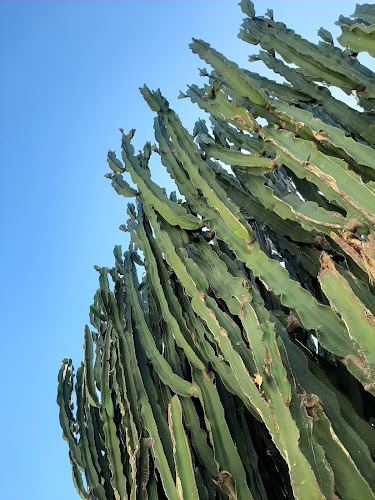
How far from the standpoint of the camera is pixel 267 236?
2436 mm

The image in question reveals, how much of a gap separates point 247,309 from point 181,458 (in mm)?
553

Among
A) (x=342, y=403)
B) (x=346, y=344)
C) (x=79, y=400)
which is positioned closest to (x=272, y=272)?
(x=346, y=344)

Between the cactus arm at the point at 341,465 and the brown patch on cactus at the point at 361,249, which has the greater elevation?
the brown patch on cactus at the point at 361,249

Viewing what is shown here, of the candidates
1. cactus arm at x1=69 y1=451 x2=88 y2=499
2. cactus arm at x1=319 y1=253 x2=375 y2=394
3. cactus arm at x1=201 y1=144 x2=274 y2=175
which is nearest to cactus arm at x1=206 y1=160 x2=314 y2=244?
cactus arm at x1=201 y1=144 x2=274 y2=175

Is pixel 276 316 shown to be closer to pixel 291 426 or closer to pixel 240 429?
pixel 240 429

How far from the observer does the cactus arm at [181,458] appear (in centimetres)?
166

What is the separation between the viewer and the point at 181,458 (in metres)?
1.72

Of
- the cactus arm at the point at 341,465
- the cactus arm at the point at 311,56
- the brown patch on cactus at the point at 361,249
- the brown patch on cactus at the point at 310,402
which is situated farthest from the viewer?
the cactus arm at the point at 311,56

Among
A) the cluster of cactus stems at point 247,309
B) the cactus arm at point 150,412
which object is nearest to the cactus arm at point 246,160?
the cluster of cactus stems at point 247,309

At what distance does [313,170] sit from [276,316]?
1.87 feet

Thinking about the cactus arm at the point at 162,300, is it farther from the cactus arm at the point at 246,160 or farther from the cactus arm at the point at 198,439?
the cactus arm at the point at 246,160

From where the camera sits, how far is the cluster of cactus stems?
153 centimetres

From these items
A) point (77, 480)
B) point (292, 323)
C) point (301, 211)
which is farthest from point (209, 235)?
point (77, 480)

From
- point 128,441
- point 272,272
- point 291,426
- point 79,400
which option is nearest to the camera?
point 291,426
